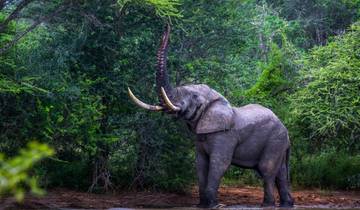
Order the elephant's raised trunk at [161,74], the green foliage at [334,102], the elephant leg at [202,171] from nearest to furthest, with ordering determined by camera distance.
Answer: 1. the elephant's raised trunk at [161,74]
2. the elephant leg at [202,171]
3. the green foliage at [334,102]

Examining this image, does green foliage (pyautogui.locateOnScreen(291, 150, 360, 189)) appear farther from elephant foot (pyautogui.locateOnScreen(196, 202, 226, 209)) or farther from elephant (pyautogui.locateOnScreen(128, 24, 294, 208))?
elephant foot (pyautogui.locateOnScreen(196, 202, 226, 209))

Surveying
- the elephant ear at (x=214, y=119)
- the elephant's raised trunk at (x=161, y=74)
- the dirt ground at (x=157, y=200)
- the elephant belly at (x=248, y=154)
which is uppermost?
the elephant's raised trunk at (x=161, y=74)

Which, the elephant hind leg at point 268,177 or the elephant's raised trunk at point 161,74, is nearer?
the elephant's raised trunk at point 161,74

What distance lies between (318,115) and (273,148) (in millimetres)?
3323

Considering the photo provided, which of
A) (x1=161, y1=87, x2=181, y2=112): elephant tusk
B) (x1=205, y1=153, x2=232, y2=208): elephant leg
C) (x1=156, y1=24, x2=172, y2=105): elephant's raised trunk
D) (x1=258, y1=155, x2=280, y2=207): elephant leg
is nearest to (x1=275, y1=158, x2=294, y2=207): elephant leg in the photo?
(x1=258, y1=155, x2=280, y2=207): elephant leg

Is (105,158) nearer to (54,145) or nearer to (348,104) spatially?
(54,145)

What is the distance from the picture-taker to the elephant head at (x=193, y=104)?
1273 centimetres

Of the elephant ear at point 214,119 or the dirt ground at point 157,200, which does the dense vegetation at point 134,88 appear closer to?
the dirt ground at point 157,200

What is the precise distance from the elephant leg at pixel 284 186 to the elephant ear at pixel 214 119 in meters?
1.63

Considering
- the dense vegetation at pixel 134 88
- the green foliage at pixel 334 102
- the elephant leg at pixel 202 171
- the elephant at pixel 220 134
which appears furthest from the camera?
the green foliage at pixel 334 102

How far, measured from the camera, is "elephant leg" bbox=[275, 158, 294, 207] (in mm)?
14009

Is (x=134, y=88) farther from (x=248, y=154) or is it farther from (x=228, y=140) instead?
(x=248, y=154)

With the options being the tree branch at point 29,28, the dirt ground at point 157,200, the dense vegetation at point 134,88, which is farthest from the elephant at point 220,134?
the tree branch at point 29,28

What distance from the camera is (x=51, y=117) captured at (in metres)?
13.4
